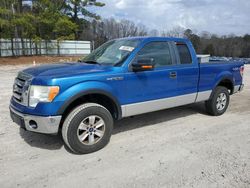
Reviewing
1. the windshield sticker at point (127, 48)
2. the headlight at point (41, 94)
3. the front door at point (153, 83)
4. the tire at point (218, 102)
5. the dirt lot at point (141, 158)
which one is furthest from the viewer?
the tire at point (218, 102)

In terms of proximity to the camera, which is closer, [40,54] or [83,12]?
[40,54]

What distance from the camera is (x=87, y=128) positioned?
3932mm

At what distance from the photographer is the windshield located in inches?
175

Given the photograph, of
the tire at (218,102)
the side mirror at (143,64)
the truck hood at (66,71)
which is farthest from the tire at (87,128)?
the tire at (218,102)

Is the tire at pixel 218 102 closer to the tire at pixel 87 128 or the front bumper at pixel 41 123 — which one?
the tire at pixel 87 128

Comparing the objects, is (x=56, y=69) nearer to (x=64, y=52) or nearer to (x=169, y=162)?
(x=169, y=162)

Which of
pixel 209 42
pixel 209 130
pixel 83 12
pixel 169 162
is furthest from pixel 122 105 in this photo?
pixel 209 42

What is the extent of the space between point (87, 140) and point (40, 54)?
31433 mm

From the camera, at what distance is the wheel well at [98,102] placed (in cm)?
394

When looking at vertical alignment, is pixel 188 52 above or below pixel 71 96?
above

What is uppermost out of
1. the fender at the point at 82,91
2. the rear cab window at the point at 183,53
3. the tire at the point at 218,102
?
the rear cab window at the point at 183,53

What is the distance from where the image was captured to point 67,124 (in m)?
3.74

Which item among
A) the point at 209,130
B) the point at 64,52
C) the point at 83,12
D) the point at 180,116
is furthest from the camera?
the point at 83,12

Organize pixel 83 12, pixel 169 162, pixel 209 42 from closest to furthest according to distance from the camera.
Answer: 1. pixel 169 162
2. pixel 83 12
3. pixel 209 42
